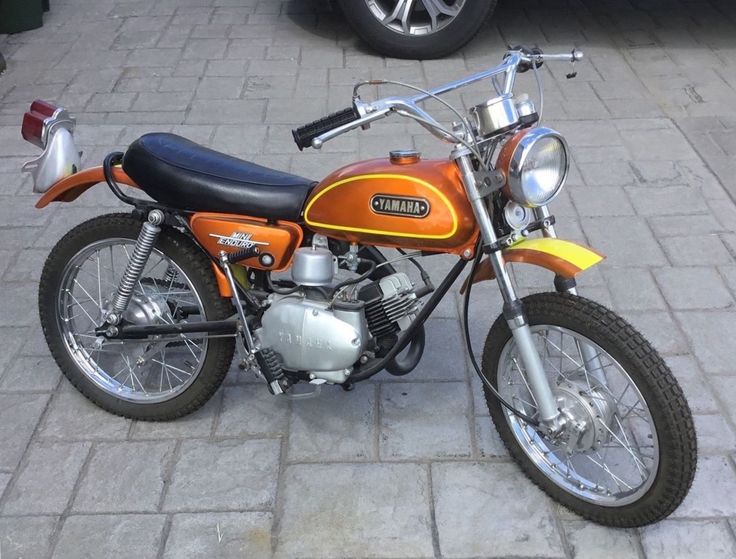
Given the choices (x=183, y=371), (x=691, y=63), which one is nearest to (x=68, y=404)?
(x=183, y=371)

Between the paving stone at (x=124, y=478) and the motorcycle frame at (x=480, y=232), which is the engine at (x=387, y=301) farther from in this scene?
the paving stone at (x=124, y=478)

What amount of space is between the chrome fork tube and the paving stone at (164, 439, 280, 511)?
Answer: 929 mm

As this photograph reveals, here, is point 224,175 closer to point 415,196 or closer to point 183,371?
point 415,196

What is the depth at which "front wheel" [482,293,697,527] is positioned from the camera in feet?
8.40

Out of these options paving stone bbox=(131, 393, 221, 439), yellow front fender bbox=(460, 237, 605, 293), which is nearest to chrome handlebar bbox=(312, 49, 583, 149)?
yellow front fender bbox=(460, 237, 605, 293)

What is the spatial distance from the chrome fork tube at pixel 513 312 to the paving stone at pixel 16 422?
1746 millimetres

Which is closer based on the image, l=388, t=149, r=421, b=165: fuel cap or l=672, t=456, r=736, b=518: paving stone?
l=388, t=149, r=421, b=165: fuel cap

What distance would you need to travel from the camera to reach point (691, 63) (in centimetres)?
629

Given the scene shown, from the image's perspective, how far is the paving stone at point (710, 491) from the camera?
114 inches

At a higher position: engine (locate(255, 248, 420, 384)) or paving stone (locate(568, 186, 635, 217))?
engine (locate(255, 248, 420, 384))

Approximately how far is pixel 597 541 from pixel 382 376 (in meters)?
1.06

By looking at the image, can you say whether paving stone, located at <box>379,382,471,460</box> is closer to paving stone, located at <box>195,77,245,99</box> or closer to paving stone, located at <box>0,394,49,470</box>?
paving stone, located at <box>0,394,49,470</box>

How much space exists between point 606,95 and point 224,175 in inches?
144

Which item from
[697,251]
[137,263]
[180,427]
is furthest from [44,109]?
[697,251]
